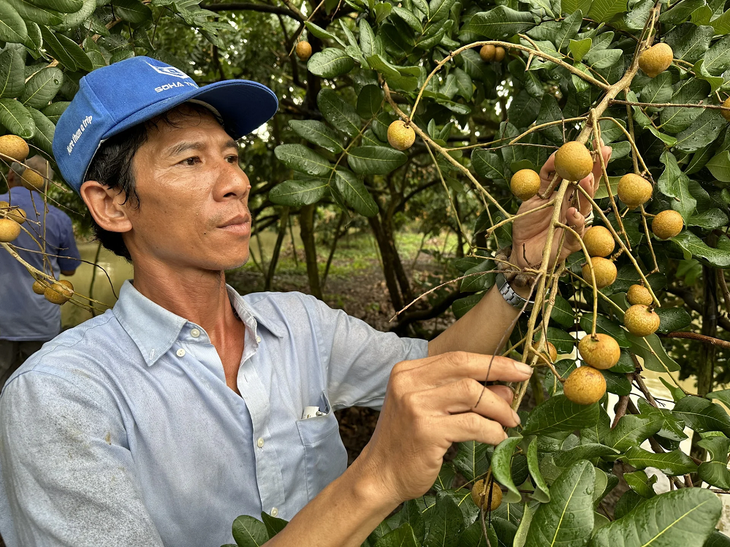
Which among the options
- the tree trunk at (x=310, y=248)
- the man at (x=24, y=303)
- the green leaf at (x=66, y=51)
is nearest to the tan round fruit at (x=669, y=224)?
the green leaf at (x=66, y=51)

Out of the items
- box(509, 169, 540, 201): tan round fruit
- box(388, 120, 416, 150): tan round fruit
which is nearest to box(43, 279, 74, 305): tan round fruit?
box(388, 120, 416, 150): tan round fruit

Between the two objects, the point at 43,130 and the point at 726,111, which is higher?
the point at 726,111

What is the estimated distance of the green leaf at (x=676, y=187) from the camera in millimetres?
1114

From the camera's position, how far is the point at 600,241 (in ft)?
2.99

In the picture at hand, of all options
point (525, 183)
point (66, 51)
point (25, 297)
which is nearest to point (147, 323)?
point (66, 51)

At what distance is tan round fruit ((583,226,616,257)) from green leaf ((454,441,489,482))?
414 mm

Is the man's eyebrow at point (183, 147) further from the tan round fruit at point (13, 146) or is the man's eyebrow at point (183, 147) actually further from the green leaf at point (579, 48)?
the green leaf at point (579, 48)

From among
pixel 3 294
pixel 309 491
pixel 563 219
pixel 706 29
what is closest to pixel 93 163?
pixel 309 491

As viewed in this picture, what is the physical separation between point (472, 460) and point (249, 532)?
42cm

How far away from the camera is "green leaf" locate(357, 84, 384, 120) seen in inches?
54.7

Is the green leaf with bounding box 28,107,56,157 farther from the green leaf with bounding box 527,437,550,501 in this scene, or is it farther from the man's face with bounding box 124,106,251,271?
the green leaf with bounding box 527,437,550,501

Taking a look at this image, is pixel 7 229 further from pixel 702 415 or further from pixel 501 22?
pixel 702 415

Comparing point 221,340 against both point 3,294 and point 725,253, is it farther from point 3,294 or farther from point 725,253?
point 3,294

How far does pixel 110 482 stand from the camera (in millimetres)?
953
